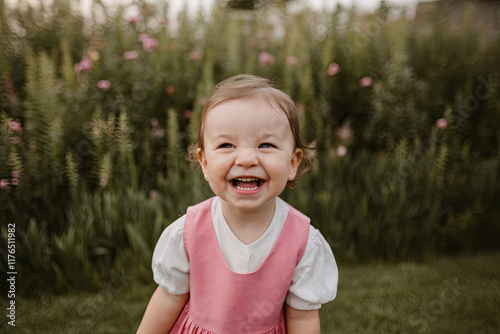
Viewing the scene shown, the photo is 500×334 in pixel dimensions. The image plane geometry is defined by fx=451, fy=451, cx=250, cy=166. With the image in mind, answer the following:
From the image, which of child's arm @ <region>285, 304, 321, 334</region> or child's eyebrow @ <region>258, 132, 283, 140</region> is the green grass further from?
child's eyebrow @ <region>258, 132, 283, 140</region>

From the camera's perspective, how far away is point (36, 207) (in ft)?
8.89

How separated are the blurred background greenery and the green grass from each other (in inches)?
5.6

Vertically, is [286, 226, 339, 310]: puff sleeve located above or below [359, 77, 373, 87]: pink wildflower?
below

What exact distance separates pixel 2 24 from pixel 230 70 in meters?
1.68

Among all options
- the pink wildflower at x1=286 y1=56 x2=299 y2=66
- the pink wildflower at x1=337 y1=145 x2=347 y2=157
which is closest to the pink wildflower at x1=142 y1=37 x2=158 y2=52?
the pink wildflower at x1=286 y1=56 x2=299 y2=66

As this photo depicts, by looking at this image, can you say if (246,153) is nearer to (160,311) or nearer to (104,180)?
(160,311)

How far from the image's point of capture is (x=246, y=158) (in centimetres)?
137

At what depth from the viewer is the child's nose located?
4.49 feet

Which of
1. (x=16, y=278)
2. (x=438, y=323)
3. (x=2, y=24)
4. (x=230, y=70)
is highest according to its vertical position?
(x=2, y=24)

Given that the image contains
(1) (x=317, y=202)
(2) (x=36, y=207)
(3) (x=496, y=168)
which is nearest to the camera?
(2) (x=36, y=207)

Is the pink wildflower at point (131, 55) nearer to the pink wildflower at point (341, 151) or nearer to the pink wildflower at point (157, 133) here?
the pink wildflower at point (157, 133)

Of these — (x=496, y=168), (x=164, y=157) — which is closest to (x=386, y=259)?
(x=496, y=168)

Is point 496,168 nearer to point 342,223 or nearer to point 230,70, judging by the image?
point 342,223

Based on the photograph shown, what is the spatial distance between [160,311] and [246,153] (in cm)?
72
